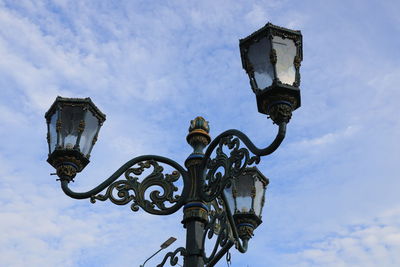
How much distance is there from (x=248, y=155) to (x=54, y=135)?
2110 millimetres

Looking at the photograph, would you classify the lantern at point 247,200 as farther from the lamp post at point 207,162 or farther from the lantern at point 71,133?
the lantern at point 71,133

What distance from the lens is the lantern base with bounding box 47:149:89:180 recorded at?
18.9ft

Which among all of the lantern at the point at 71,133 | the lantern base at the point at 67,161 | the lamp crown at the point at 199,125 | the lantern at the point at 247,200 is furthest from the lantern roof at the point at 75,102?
the lantern at the point at 247,200

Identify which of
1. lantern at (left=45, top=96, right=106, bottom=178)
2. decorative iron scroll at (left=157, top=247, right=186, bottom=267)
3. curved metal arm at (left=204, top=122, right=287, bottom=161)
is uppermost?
lantern at (left=45, top=96, right=106, bottom=178)

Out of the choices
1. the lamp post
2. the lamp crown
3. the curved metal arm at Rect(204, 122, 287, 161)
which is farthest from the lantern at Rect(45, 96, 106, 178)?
the curved metal arm at Rect(204, 122, 287, 161)

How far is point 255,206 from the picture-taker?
6.56 m

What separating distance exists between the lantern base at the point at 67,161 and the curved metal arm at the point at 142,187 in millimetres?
94

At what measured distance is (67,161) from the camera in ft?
18.9

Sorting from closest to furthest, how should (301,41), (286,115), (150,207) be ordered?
(286,115) → (301,41) → (150,207)

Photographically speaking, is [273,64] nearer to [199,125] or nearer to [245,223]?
[199,125]

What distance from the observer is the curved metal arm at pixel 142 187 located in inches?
226

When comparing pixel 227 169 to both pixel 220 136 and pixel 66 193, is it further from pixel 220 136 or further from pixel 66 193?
pixel 66 193

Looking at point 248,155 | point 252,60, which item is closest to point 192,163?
point 248,155

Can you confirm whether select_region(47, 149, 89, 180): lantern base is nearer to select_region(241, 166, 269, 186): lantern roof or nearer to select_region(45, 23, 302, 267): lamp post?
select_region(45, 23, 302, 267): lamp post
